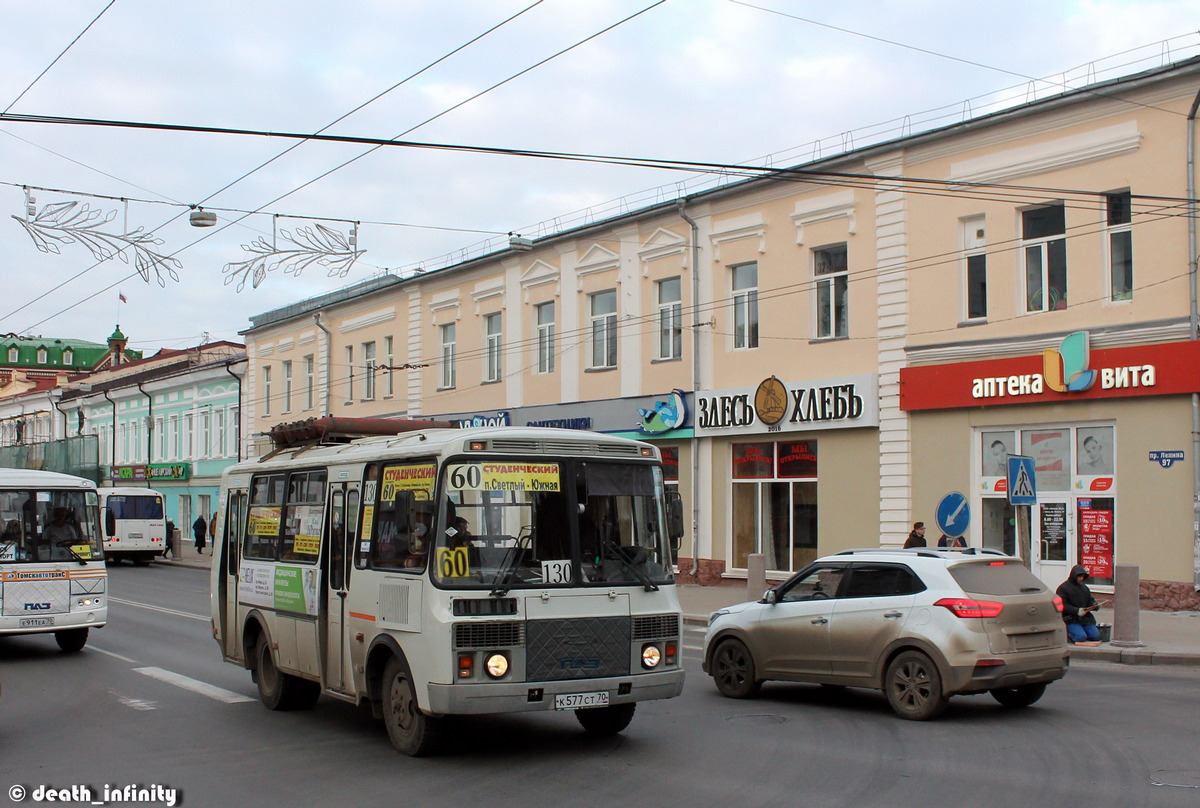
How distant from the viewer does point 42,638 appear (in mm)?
18875

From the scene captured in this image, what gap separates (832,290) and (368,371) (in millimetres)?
21777

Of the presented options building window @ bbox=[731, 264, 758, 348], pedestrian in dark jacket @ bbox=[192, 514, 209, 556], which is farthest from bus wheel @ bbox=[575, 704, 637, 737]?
pedestrian in dark jacket @ bbox=[192, 514, 209, 556]

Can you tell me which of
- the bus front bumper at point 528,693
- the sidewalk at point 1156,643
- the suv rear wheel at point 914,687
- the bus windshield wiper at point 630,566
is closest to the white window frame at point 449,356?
the sidewalk at point 1156,643

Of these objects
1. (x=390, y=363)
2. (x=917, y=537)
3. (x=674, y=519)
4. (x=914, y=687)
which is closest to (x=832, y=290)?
(x=917, y=537)

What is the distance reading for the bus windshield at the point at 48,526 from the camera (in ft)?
50.2

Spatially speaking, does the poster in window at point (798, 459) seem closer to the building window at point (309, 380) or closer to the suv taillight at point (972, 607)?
the suv taillight at point (972, 607)

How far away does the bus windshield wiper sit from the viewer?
30.0ft

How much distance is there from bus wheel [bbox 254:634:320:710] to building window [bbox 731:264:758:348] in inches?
663

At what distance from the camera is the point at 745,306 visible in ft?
88.4

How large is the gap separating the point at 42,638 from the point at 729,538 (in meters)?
14.5

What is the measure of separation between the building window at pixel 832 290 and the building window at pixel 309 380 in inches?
1004

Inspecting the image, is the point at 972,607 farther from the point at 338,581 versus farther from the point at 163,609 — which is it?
the point at 163,609

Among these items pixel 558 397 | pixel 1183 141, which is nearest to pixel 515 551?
pixel 1183 141

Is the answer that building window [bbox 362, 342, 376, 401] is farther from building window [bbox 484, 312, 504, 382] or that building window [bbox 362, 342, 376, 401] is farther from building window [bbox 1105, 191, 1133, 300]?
building window [bbox 1105, 191, 1133, 300]
